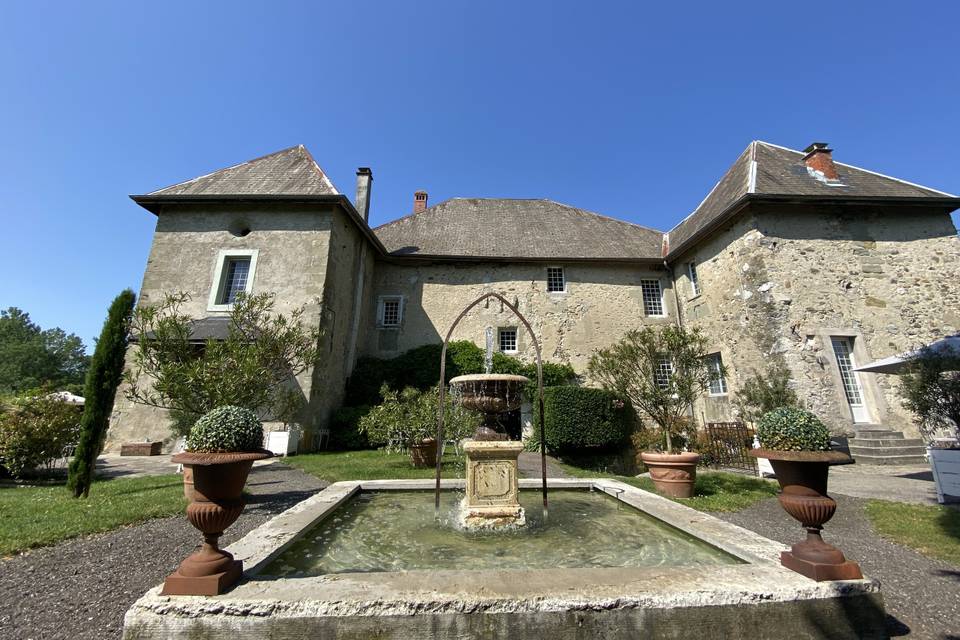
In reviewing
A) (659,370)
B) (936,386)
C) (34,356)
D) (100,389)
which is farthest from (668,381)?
(34,356)

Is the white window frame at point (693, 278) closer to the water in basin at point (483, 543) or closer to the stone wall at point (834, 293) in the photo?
the stone wall at point (834, 293)

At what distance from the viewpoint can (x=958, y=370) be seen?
21.0 ft

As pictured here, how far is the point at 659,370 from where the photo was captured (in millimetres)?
7660

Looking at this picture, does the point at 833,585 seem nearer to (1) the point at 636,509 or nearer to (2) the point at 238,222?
Answer: (1) the point at 636,509

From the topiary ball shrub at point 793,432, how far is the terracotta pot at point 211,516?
3506mm

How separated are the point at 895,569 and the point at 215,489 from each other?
589 centimetres

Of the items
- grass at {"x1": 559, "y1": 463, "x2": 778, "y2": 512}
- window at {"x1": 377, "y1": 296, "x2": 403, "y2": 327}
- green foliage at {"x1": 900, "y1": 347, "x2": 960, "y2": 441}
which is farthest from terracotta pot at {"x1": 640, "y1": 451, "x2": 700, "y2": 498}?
window at {"x1": 377, "y1": 296, "x2": 403, "y2": 327}

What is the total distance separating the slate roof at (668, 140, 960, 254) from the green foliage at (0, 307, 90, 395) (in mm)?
43010

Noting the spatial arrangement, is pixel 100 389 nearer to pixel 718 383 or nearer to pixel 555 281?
pixel 555 281

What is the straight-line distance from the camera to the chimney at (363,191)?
1536cm

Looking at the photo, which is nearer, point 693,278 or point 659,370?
point 659,370

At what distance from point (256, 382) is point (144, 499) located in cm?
232

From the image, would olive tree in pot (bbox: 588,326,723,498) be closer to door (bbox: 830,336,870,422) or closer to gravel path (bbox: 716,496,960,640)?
gravel path (bbox: 716,496,960,640)

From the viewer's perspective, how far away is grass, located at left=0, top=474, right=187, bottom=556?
419 cm
